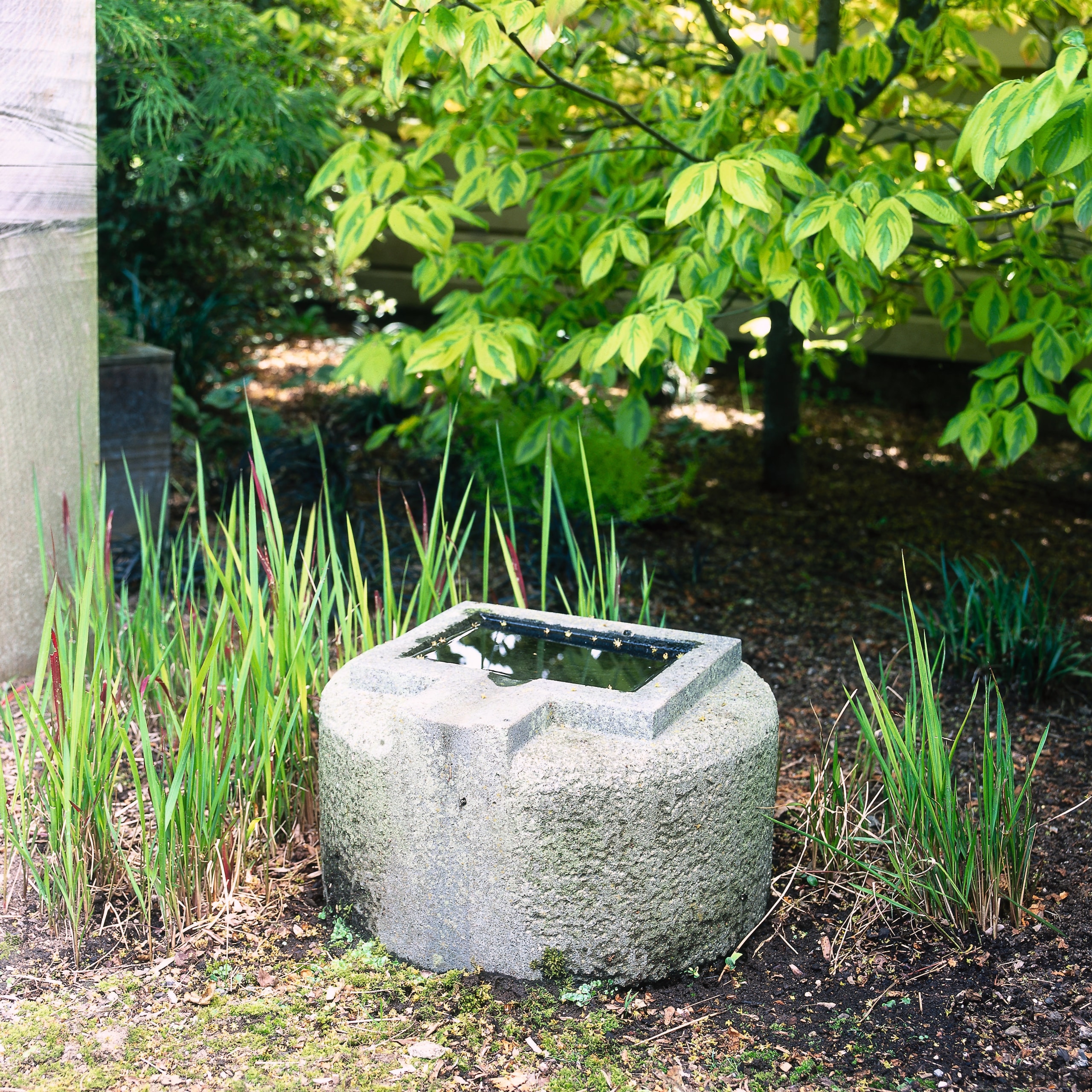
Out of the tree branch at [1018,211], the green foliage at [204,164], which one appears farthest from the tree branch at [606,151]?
the green foliage at [204,164]

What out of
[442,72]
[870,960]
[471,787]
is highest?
[442,72]

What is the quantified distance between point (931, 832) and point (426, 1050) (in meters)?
0.97

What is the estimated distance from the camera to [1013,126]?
172cm

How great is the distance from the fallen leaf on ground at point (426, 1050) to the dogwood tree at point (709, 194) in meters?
1.37

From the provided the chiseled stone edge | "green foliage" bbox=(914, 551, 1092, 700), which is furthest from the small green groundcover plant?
"green foliage" bbox=(914, 551, 1092, 700)

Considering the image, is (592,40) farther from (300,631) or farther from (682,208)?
(300,631)

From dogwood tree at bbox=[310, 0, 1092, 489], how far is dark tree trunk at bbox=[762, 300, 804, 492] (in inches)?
1.9

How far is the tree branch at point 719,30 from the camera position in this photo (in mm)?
3727

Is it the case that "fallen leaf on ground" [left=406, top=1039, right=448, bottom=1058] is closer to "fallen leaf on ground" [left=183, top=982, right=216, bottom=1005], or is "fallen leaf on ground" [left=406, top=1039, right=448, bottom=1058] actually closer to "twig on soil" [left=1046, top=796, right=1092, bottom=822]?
"fallen leaf on ground" [left=183, top=982, right=216, bottom=1005]

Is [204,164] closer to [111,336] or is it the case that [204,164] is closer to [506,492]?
[111,336]

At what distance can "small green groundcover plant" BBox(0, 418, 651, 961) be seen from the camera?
1.98m


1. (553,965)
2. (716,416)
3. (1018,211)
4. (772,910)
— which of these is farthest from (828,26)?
(553,965)

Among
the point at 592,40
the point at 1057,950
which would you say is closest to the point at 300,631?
the point at 1057,950

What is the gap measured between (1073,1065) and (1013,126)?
1.44 meters
